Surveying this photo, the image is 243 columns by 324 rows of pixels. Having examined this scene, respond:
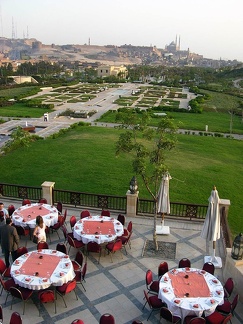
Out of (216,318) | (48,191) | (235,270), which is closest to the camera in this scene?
(216,318)

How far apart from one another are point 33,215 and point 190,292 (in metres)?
6.83

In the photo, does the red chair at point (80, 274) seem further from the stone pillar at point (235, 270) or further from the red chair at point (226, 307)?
the stone pillar at point (235, 270)

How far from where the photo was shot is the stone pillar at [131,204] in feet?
46.0

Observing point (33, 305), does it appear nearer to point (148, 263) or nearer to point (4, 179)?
point (148, 263)

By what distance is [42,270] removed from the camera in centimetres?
907

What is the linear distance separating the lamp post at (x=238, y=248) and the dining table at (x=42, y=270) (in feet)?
15.3

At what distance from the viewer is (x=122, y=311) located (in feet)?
29.0

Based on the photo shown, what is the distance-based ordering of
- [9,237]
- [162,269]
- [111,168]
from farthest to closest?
[111,168] → [9,237] → [162,269]

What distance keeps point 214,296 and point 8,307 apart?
5481 mm

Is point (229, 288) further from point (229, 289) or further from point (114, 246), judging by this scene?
point (114, 246)

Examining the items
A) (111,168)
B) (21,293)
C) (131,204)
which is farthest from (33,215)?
(111,168)

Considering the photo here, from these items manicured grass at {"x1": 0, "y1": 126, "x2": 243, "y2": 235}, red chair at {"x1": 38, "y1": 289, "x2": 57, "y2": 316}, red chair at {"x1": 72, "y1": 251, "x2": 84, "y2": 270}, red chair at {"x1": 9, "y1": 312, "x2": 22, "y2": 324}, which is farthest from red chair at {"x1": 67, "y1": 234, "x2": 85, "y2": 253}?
manicured grass at {"x1": 0, "y1": 126, "x2": 243, "y2": 235}

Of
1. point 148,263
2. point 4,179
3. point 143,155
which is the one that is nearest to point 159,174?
point 143,155

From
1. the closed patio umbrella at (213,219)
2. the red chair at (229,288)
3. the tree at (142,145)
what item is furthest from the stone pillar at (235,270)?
the tree at (142,145)
